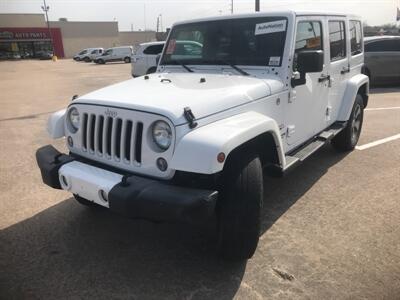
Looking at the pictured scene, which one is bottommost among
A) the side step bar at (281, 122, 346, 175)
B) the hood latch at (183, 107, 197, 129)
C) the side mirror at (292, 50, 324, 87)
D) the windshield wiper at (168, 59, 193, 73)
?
the side step bar at (281, 122, 346, 175)

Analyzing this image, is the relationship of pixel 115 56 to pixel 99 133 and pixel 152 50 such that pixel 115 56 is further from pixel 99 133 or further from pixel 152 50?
pixel 99 133

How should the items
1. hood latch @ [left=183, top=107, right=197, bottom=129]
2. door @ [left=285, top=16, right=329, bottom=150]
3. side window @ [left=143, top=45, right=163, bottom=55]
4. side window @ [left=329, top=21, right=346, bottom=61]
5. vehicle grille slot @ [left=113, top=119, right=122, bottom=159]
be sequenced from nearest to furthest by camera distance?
hood latch @ [left=183, top=107, right=197, bottom=129] → vehicle grille slot @ [left=113, top=119, right=122, bottom=159] → door @ [left=285, top=16, right=329, bottom=150] → side window @ [left=329, top=21, right=346, bottom=61] → side window @ [left=143, top=45, right=163, bottom=55]

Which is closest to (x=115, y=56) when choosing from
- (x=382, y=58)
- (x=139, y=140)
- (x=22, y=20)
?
(x=382, y=58)

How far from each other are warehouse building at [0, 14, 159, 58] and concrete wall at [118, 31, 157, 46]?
8.90 feet

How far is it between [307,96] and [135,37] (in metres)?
79.7

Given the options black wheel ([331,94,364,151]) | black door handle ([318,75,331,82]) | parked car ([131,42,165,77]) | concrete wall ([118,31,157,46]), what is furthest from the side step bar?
concrete wall ([118,31,157,46])

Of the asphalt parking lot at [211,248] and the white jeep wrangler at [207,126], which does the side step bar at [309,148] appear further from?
the asphalt parking lot at [211,248]

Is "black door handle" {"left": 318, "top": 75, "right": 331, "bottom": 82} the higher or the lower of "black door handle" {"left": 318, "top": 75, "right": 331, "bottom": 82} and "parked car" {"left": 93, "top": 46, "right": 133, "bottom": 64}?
the higher

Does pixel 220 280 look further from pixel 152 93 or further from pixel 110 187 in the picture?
pixel 152 93

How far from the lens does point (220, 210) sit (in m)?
3.06

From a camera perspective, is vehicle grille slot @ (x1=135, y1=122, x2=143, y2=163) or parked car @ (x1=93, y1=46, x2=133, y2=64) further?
parked car @ (x1=93, y1=46, x2=133, y2=64)

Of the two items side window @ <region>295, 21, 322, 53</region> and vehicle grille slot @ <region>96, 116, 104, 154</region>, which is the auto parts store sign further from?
vehicle grille slot @ <region>96, 116, 104, 154</region>

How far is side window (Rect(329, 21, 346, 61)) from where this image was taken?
5.11 metres

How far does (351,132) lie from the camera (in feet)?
19.5
